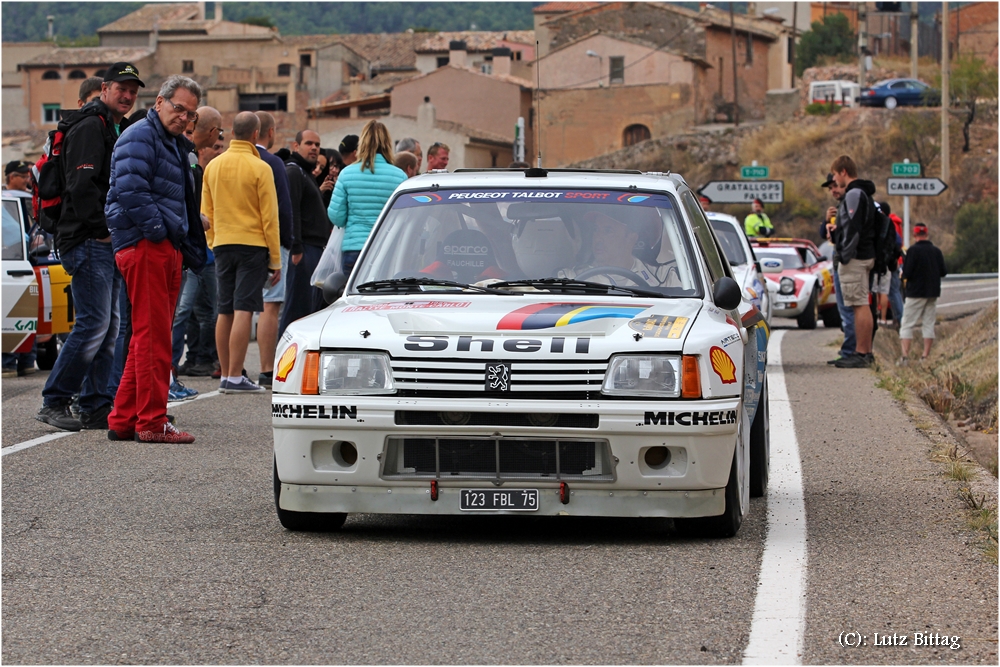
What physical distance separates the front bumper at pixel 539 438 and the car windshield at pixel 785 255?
17877 mm

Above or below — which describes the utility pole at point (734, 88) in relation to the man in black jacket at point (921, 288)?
above

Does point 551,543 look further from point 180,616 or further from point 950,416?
point 950,416

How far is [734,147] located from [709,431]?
2719 inches

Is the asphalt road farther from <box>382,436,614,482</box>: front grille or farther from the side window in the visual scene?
the side window

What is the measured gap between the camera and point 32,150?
85.6 m

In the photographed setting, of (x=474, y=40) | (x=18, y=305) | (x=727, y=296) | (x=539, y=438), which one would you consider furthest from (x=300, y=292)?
(x=474, y=40)

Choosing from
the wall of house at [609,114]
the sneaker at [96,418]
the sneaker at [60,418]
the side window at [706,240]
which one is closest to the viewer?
the side window at [706,240]

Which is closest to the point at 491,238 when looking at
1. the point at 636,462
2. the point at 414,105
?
the point at 636,462

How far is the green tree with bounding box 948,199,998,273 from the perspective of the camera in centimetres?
4950

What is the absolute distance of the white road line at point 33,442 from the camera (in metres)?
8.64

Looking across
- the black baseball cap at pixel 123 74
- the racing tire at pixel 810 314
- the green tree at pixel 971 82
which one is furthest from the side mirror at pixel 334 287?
the green tree at pixel 971 82

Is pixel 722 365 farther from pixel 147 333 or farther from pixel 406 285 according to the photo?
pixel 147 333

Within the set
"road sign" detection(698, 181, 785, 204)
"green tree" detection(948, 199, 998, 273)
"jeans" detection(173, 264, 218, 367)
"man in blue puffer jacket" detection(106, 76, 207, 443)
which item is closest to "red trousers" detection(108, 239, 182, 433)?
"man in blue puffer jacket" detection(106, 76, 207, 443)

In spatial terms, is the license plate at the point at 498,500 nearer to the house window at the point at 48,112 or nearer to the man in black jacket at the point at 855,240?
the man in black jacket at the point at 855,240
